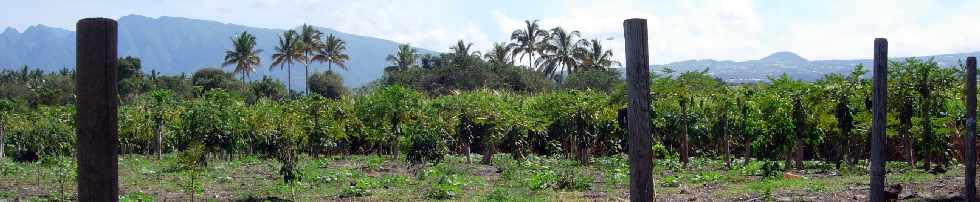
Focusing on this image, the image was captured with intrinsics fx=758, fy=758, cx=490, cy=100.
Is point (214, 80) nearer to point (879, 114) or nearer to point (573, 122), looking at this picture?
point (573, 122)

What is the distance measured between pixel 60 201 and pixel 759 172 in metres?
11.4

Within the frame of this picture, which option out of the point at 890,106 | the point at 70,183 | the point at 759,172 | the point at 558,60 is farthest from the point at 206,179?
the point at 558,60

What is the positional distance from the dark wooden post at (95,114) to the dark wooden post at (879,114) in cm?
575

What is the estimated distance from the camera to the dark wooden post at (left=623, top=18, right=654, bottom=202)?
435cm

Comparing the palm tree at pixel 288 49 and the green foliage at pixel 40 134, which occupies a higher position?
the palm tree at pixel 288 49

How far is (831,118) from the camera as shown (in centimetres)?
1386

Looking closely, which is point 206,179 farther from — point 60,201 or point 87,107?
point 87,107

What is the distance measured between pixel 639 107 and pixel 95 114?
9.62ft

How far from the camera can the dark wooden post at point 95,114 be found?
99.8 inches

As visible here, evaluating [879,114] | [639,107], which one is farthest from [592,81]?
[639,107]

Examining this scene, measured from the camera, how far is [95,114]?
8.32 ft

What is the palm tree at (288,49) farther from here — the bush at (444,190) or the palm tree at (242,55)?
the bush at (444,190)

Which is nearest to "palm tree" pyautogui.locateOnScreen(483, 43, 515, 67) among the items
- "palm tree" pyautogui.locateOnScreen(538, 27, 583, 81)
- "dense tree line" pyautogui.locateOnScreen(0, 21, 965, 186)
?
"palm tree" pyautogui.locateOnScreen(538, 27, 583, 81)

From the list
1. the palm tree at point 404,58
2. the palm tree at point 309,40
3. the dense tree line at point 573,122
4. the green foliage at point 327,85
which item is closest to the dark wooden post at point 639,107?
the dense tree line at point 573,122
